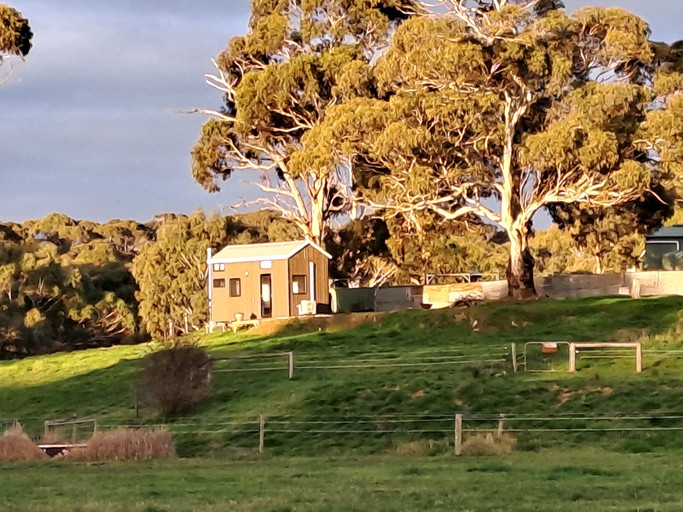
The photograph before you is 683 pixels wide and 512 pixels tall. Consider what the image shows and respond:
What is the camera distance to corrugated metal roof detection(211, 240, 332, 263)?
4706 centimetres

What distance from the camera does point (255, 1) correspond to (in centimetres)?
5128

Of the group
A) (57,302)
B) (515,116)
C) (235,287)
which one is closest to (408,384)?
(515,116)

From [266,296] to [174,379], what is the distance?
19.0 m

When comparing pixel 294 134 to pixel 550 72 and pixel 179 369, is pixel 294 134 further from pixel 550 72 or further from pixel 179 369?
pixel 179 369

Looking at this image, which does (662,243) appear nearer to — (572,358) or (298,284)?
(298,284)

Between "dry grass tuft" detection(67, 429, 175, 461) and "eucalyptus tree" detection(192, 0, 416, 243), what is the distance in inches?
965

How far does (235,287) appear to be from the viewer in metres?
48.0

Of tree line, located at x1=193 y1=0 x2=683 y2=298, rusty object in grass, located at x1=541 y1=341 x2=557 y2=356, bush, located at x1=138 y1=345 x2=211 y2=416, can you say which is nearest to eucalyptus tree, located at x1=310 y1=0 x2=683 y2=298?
tree line, located at x1=193 y1=0 x2=683 y2=298

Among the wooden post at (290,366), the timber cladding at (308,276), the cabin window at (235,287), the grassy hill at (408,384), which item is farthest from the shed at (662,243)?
the wooden post at (290,366)

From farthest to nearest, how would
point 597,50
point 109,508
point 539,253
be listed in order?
1. point 539,253
2. point 597,50
3. point 109,508

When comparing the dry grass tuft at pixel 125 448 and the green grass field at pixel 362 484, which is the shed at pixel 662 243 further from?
the dry grass tuft at pixel 125 448

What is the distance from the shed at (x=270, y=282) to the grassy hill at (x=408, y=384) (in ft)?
14.0

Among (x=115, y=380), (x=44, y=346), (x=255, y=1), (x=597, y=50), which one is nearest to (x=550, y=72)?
(x=597, y=50)

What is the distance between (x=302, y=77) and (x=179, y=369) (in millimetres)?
21462
